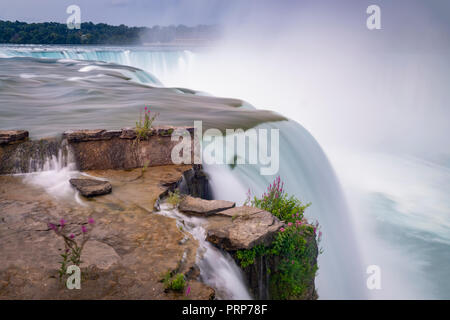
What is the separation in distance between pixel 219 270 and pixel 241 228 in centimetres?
63

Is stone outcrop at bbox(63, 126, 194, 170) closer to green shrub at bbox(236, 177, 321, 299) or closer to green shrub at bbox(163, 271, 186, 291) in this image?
green shrub at bbox(236, 177, 321, 299)

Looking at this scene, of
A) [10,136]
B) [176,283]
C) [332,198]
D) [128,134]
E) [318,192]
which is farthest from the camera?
[332,198]

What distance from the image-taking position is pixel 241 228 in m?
4.45

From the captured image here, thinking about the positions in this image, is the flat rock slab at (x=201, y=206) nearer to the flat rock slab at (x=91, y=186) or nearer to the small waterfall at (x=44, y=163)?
the flat rock slab at (x=91, y=186)

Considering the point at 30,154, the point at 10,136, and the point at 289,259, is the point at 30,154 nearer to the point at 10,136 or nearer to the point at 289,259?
the point at 10,136

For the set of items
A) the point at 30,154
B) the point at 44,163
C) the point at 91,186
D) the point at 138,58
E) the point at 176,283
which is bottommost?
the point at 176,283

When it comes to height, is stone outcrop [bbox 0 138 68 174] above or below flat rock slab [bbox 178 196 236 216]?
above

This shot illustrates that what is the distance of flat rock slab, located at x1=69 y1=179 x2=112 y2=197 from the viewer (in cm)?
507

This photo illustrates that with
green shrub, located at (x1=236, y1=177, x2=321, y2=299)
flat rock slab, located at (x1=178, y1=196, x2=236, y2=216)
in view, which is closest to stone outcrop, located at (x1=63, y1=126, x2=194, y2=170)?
flat rock slab, located at (x1=178, y1=196, x2=236, y2=216)

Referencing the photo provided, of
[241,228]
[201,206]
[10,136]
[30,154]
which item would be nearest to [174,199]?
[201,206]

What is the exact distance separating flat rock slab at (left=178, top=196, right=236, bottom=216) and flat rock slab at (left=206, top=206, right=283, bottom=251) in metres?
0.10

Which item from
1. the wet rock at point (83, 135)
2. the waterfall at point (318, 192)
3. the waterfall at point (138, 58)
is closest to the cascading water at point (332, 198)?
the waterfall at point (318, 192)

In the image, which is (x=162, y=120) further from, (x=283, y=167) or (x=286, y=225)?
(x=286, y=225)
